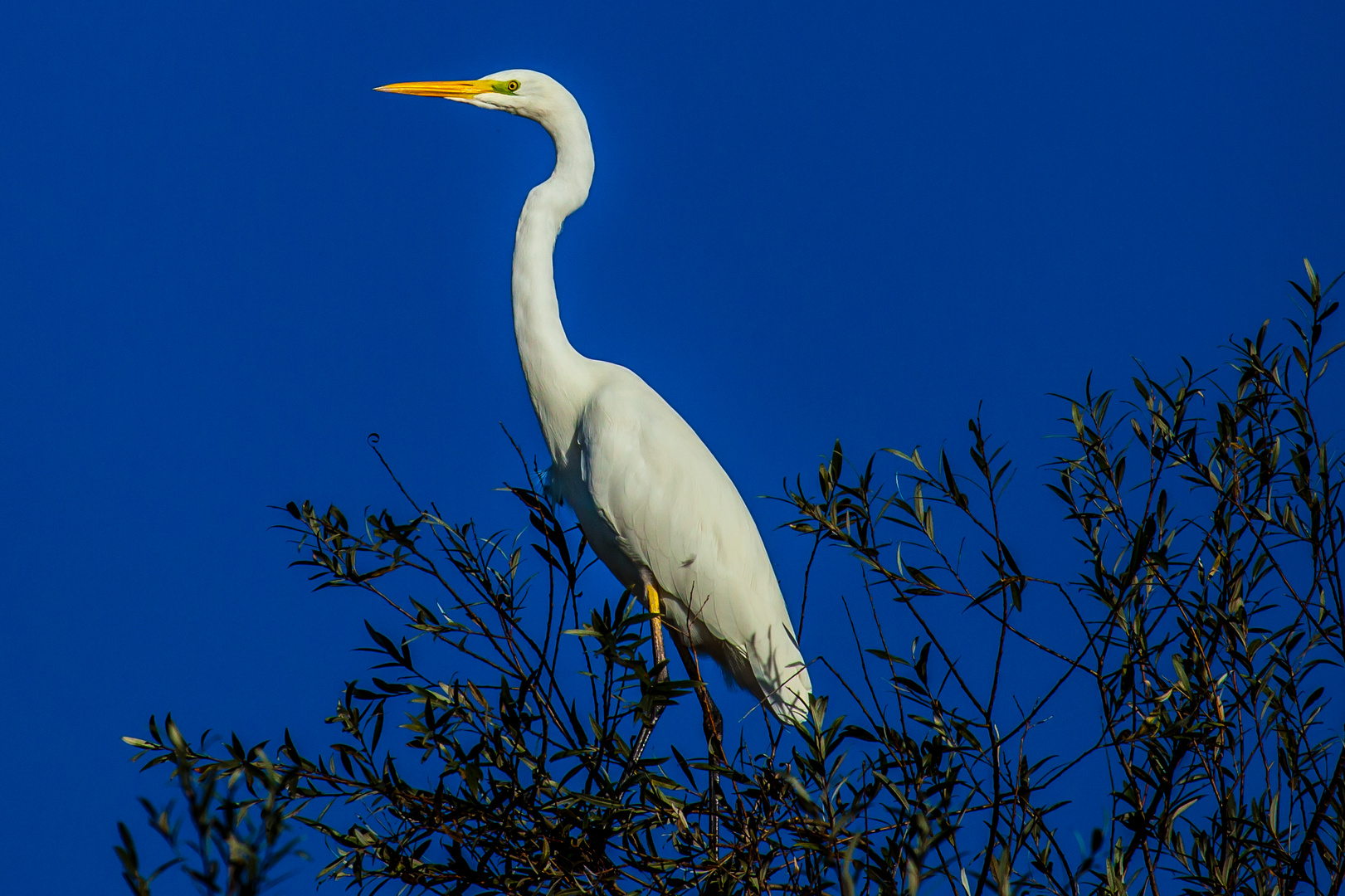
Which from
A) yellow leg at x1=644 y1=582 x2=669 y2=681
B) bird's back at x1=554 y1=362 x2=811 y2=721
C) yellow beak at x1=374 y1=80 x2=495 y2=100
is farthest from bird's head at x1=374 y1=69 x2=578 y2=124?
yellow leg at x1=644 y1=582 x2=669 y2=681

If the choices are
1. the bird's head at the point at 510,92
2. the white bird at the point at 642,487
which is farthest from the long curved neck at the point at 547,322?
the bird's head at the point at 510,92

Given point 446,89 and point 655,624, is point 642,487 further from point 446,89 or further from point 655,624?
point 446,89

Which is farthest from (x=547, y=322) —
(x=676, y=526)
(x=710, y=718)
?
(x=710, y=718)

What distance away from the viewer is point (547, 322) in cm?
378

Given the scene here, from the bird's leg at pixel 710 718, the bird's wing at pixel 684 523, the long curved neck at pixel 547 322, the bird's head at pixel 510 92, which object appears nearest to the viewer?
the bird's leg at pixel 710 718

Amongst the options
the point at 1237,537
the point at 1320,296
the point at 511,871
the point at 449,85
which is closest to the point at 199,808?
the point at 511,871

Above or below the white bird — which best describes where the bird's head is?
above

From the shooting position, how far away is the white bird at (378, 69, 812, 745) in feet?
11.9

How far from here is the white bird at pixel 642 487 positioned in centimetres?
362

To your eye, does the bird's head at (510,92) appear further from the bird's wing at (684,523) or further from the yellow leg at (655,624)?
the yellow leg at (655,624)

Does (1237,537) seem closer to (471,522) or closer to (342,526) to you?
(471,522)

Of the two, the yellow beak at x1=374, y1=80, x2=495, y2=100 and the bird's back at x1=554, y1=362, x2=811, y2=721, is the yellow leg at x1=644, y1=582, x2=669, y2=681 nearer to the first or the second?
the bird's back at x1=554, y1=362, x2=811, y2=721

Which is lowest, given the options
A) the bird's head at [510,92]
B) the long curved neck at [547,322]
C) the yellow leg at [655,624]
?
the yellow leg at [655,624]

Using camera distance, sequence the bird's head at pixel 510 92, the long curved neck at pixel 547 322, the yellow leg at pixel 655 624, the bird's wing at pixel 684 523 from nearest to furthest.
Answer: the yellow leg at pixel 655 624, the bird's wing at pixel 684 523, the long curved neck at pixel 547 322, the bird's head at pixel 510 92
